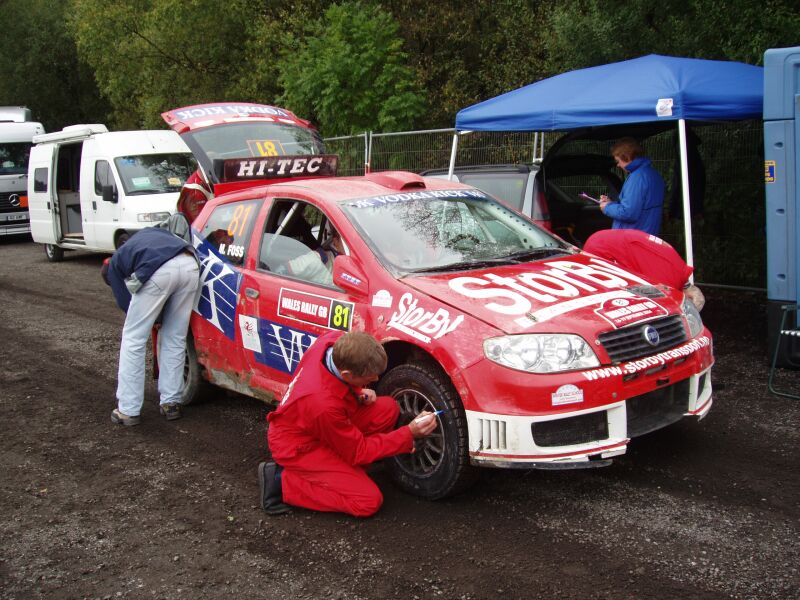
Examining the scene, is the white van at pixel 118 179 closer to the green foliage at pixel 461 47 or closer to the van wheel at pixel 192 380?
the green foliage at pixel 461 47

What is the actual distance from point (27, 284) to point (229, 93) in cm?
952

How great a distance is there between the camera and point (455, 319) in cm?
433

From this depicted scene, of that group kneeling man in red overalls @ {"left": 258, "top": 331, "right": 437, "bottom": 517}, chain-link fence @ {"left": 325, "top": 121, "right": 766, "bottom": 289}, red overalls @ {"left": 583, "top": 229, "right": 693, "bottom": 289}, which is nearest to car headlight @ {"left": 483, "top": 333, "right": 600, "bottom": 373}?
kneeling man in red overalls @ {"left": 258, "top": 331, "right": 437, "bottom": 517}

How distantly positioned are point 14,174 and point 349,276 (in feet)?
59.8

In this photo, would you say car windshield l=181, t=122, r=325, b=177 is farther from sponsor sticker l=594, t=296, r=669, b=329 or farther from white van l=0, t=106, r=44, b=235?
white van l=0, t=106, r=44, b=235

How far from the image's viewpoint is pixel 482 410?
412 cm

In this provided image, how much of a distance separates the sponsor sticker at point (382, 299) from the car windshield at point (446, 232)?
0.22m

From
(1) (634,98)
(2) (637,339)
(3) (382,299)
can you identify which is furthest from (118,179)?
(2) (637,339)

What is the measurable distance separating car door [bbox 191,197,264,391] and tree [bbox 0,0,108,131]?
29.5 m

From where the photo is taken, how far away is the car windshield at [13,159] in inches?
798

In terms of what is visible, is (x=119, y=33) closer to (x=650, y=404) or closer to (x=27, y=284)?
(x=27, y=284)

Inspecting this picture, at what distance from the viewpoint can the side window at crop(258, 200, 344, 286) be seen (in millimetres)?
5363

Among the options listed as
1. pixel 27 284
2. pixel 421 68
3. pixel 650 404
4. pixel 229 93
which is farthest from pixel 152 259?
pixel 229 93

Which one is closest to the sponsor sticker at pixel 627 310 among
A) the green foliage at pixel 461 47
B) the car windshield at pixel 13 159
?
the green foliage at pixel 461 47
